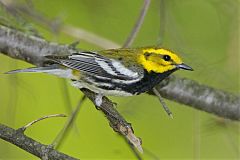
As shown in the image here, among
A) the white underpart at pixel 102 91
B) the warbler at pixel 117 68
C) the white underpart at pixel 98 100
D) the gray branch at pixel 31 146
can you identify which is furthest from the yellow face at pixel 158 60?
the gray branch at pixel 31 146

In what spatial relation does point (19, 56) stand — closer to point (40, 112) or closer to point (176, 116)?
point (40, 112)

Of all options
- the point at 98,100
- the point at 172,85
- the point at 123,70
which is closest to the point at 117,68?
the point at 123,70

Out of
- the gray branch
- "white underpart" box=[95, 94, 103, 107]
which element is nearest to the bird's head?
"white underpart" box=[95, 94, 103, 107]

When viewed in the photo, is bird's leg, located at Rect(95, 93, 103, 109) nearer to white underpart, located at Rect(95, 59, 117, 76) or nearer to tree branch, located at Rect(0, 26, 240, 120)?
white underpart, located at Rect(95, 59, 117, 76)

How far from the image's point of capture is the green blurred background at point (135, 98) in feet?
12.4

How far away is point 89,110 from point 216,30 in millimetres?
1081

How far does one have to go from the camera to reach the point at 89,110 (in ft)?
14.6

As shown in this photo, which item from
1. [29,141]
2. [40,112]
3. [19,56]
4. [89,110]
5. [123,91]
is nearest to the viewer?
[29,141]

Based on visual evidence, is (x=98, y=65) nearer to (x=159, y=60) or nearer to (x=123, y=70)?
(x=123, y=70)

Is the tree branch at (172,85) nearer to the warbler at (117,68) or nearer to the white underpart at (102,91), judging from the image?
the warbler at (117,68)

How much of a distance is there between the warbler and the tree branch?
130mm

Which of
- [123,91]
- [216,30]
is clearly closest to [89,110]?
[216,30]

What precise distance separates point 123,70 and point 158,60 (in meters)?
0.20

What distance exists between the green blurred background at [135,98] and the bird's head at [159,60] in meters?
0.42
